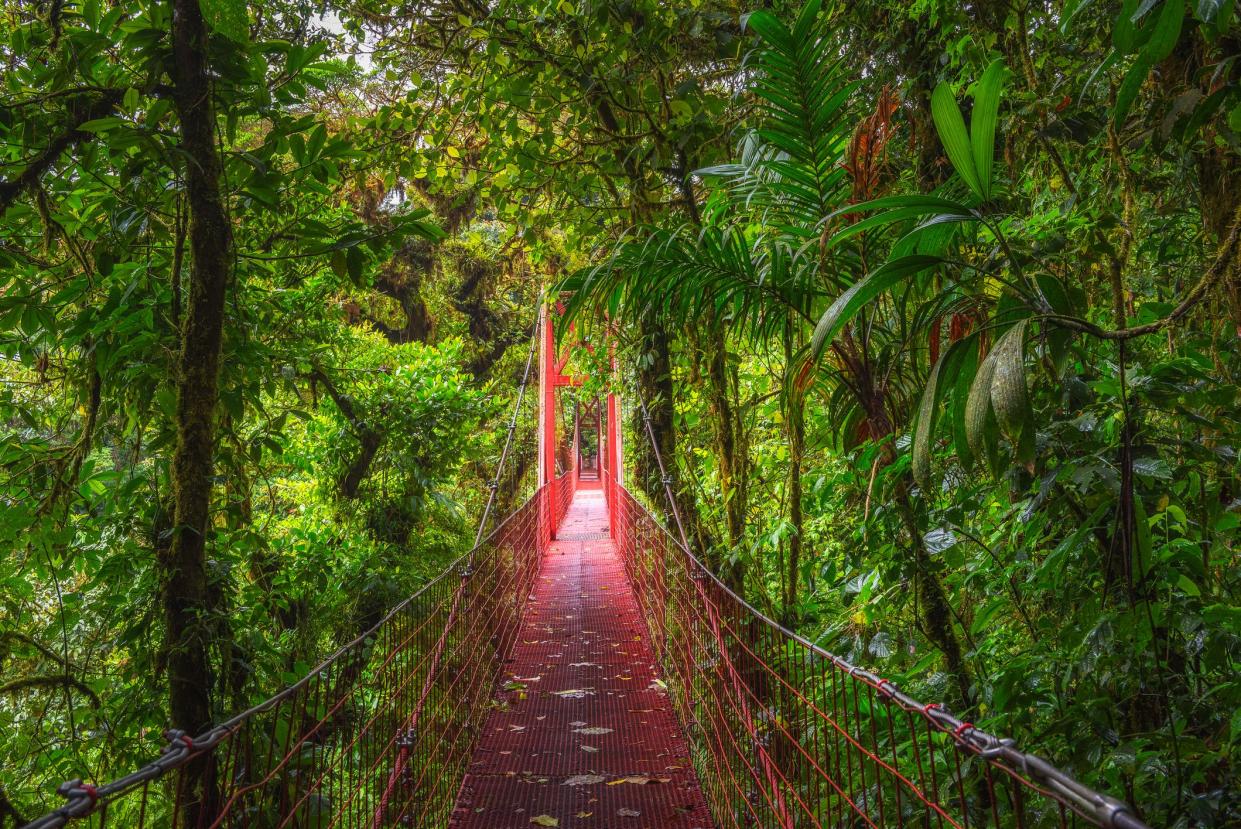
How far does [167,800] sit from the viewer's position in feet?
5.41

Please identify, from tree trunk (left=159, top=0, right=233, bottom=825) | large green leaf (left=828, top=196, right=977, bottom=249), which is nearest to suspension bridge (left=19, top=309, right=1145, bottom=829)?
tree trunk (left=159, top=0, right=233, bottom=825)

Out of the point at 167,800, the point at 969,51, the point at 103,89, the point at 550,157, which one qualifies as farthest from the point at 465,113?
the point at 167,800

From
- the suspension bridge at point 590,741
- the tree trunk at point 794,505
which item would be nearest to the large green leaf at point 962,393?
the suspension bridge at point 590,741

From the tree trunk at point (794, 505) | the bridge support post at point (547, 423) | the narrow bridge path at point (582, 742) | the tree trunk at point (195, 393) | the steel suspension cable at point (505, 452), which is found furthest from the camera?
the bridge support post at point (547, 423)

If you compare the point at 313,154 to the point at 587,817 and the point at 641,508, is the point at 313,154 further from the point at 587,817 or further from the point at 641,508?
the point at 641,508

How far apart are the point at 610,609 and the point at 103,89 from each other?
4012 millimetres

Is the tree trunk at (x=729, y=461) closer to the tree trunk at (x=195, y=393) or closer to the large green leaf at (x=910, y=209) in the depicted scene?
the tree trunk at (x=195, y=393)

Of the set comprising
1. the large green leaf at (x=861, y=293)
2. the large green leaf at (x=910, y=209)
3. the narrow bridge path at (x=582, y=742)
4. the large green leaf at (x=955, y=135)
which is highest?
the large green leaf at (x=955, y=135)

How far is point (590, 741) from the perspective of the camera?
2.69 m

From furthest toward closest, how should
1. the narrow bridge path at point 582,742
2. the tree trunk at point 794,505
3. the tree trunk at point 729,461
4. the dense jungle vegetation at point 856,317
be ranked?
the tree trunk at point 729,461, the narrow bridge path at point 582,742, the tree trunk at point 794,505, the dense jungle vegetation at point 856,317

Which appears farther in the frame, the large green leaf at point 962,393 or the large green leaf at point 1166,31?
the large green leaf at point 962,393

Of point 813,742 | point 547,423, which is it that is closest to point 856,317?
point 813,742

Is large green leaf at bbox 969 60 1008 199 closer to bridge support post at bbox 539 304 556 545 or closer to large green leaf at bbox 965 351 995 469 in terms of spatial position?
large green leaf at bbox 965 351 995 469

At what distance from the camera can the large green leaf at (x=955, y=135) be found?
2.99ft
